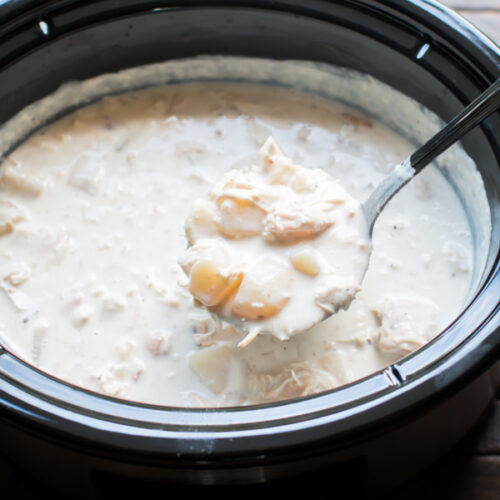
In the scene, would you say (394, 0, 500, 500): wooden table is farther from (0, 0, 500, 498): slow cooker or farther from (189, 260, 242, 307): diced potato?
(189, 260, 242, 307): diced potato

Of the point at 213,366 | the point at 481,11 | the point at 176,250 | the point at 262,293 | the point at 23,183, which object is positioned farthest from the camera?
the point at 481,11

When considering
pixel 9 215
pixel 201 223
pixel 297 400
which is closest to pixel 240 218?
pixel 201 223

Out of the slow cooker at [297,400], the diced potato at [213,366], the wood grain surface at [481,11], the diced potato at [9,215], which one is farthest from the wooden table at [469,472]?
the wood grain surface at [481,11]

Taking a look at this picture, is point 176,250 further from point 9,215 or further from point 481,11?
point 481,11

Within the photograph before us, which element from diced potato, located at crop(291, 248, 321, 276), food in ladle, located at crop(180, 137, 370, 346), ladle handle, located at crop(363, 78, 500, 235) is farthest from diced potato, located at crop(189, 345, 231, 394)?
ladle handle, located at crop(363, 78, 500, 235)

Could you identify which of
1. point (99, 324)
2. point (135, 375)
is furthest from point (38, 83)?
point (135, 375)
